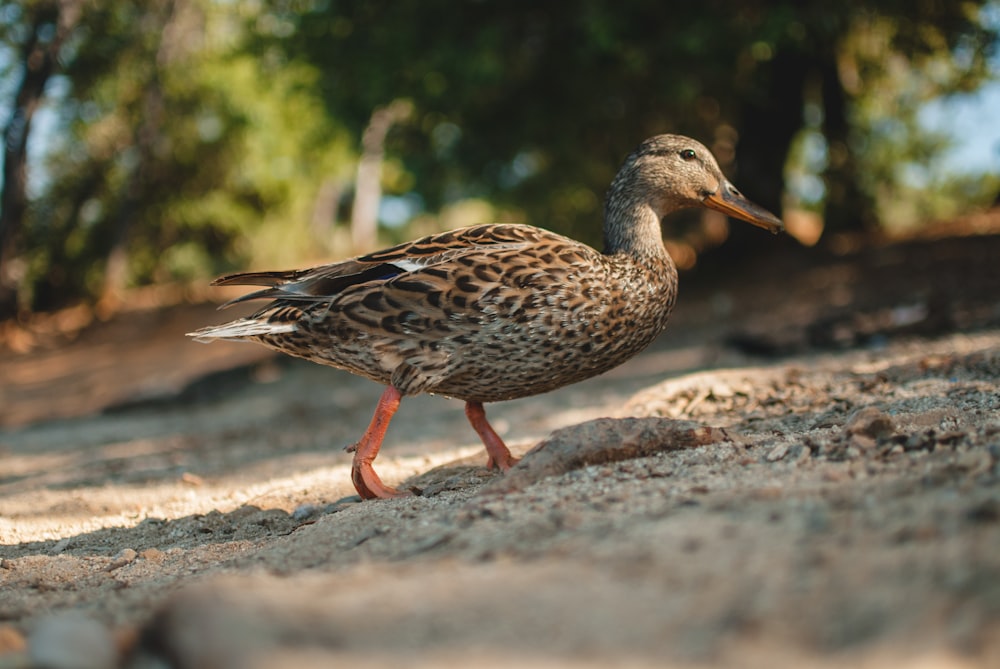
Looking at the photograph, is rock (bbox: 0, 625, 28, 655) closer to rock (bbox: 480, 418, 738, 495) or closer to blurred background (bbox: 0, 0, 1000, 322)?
rock (bbox: 480, 418, 738, 495)

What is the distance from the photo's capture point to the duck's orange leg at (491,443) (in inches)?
175

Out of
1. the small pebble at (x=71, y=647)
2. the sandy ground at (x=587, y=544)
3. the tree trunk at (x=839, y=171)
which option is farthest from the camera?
the tree trunk at (x=839, y=171)

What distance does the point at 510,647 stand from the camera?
1.88 metres

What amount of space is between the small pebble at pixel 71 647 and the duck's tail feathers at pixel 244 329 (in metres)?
2.08

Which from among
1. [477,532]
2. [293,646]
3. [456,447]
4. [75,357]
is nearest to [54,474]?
[456,447]

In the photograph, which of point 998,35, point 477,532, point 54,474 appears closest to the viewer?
point 477,532

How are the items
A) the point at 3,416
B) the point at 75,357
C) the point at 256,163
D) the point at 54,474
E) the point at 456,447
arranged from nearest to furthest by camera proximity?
the point at 456,447, the point at 54,474, the point at 3,416, the point at 75,357, the point at 256,163

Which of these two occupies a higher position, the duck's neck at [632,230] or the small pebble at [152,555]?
the duck's neck at [632,230]

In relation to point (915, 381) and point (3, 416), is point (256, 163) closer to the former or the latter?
point (3, 416)

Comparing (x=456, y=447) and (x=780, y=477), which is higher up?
(x=780, y=477)

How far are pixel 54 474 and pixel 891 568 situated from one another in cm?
656

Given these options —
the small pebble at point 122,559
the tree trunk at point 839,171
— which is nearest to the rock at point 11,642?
the small pebble at point 122,559

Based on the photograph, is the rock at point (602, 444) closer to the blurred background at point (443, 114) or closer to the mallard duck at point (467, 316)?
the mallard duck at point (467, 316)

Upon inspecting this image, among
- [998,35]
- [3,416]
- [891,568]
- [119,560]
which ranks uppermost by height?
[998,35]
